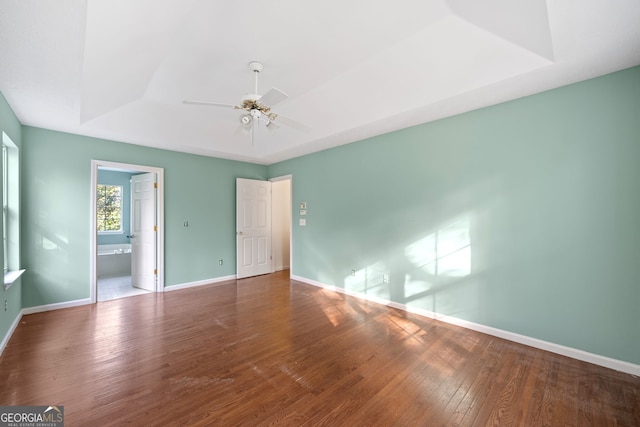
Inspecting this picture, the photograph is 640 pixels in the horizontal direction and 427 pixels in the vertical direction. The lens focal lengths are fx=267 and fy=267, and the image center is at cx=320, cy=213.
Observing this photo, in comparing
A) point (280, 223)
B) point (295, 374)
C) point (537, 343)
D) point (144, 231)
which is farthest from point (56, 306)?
point (537, 343)

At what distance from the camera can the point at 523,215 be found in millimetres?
2846

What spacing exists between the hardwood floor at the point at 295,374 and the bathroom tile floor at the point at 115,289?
3.04ft

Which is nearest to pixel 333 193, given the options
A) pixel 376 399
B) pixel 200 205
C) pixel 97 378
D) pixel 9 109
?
pixel 200 205

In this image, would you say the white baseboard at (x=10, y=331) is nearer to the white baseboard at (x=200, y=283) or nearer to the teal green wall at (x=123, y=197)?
the white baseboard at (x=200, y=283)

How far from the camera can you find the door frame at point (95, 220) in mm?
4117

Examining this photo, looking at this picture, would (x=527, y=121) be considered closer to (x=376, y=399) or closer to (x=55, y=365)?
(x=376, y=399)

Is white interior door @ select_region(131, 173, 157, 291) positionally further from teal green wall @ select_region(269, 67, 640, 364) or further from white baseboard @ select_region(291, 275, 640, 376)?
white baseboard @ select_region(291, 275, 640, 376)

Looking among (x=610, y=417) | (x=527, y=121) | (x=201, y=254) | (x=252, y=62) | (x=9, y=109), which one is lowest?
(x=610, y=417)

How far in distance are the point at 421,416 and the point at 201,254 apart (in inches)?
184

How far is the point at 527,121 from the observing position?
111 inches

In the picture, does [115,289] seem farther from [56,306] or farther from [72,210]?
[72,210]

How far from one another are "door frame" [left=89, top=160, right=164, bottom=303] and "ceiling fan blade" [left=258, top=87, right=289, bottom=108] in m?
3.37

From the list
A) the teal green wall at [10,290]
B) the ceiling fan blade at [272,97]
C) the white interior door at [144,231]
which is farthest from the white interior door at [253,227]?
the ceiling fan blade at [272,97]

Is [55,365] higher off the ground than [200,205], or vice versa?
[200,205]
